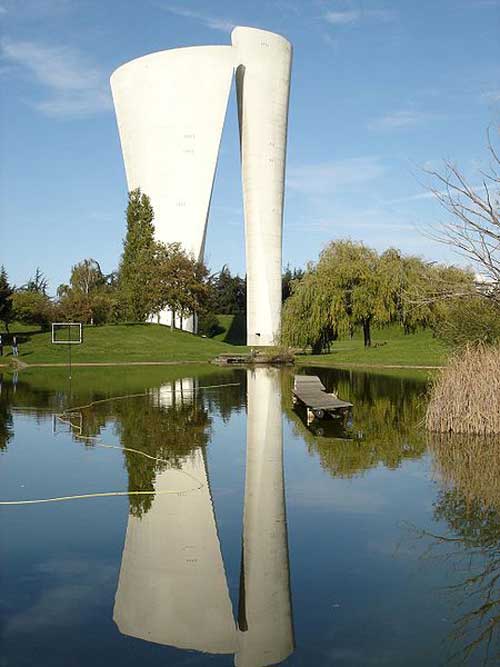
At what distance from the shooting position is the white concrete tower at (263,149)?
42031 mm

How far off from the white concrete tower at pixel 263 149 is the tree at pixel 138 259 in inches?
214

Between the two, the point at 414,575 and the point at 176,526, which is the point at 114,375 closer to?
the point at 176,526

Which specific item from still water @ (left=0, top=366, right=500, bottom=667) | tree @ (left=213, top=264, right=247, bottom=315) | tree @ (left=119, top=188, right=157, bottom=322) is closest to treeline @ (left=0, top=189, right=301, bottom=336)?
tree @ (left=119, top=188, right=157, bottom=322)

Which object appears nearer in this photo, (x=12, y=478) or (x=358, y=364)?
(x=12, y=478)

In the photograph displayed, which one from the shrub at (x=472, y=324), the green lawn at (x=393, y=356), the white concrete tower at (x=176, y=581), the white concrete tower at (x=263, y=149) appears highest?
the white concrete tower at (x=263, y=149)

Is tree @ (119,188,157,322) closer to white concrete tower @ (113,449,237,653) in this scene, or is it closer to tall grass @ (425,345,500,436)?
tall grass @ (425,345,500,436)

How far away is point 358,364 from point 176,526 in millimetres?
21703

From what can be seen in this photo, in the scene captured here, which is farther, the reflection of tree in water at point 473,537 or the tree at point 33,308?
the tree at point 33,308

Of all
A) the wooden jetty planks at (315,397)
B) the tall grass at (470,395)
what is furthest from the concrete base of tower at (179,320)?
the tall grass at (470,395)

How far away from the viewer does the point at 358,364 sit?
2750cm

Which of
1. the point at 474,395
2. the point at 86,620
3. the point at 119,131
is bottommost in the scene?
the point at 86,620

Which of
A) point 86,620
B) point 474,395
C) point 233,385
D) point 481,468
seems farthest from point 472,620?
point 233,385

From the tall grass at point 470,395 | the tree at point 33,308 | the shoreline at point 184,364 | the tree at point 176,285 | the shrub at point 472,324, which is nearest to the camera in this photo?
the tall grass at point 470,395

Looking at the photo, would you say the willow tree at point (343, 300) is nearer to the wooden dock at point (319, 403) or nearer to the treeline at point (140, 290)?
the treeline at point (140, 290)
